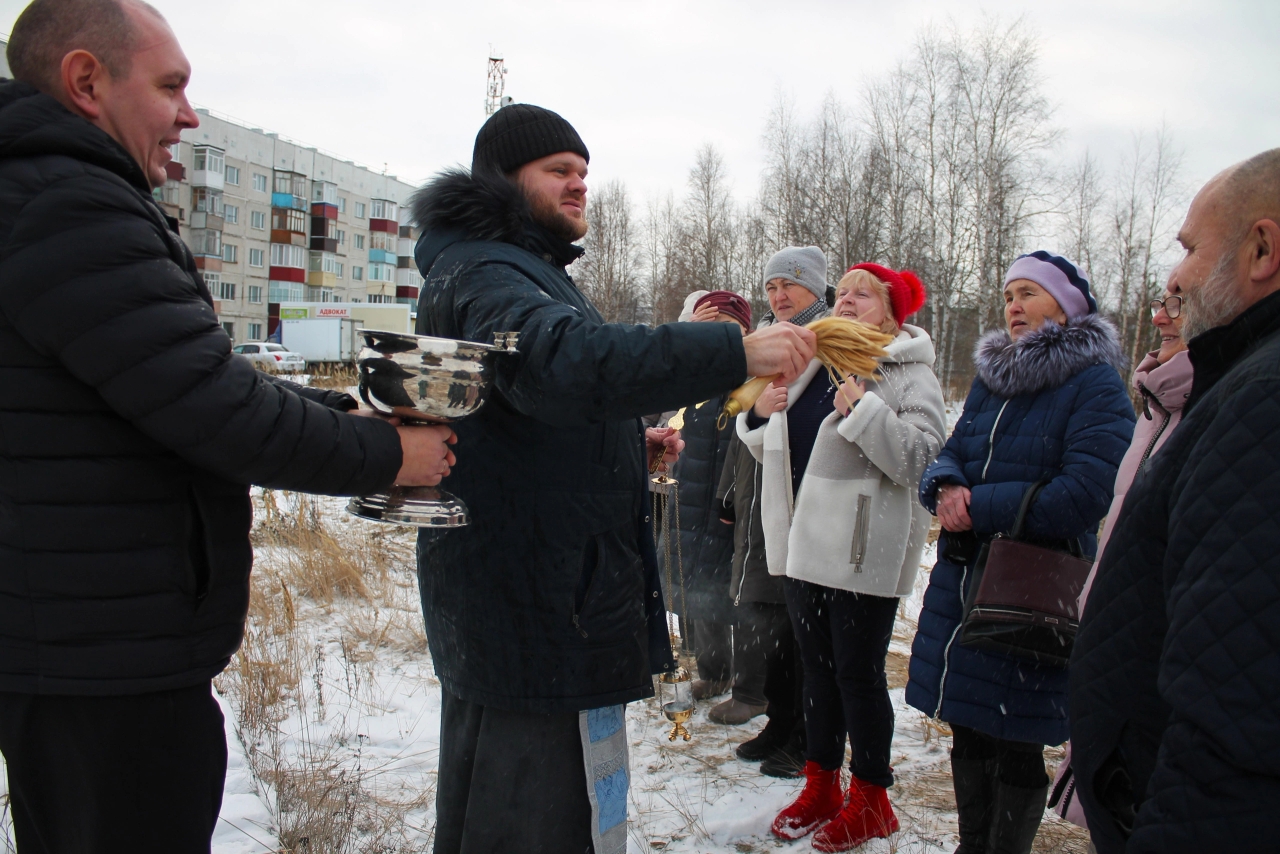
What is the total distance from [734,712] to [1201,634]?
3.44 m

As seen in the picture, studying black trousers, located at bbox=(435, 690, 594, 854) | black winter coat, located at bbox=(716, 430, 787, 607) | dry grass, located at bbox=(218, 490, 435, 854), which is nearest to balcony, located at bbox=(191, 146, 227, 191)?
dry grass, located at bbox=(218, 490, 435, 854)

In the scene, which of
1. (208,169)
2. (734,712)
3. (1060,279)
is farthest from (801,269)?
(208,169)

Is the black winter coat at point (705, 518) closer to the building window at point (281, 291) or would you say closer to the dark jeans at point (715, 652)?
the dark jeans at point (715, 652)

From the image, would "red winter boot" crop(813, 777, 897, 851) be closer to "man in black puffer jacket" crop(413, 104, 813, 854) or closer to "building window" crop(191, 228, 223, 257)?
"man in black puffer jacket" crop(413, 104, 813, 854)

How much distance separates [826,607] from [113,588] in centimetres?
254

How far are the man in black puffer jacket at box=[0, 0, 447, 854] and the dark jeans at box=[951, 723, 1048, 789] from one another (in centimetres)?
232

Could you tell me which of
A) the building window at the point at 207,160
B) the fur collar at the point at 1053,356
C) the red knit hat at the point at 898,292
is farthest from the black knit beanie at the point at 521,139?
the building window at the point at 207,160

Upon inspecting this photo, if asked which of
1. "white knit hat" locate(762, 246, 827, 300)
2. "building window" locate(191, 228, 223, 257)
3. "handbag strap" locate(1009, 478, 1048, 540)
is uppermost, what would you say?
"building window" locate(191, 228, 223, 257)

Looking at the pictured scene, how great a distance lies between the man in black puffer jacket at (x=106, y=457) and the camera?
1.44m

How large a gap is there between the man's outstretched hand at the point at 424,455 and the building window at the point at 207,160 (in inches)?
2246

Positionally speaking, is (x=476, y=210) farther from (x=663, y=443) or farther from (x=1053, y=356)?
(x=1053, y=356)

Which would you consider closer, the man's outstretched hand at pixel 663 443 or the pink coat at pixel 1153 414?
the pink coat at pixel 1153 414

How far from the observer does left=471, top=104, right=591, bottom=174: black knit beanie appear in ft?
7.80

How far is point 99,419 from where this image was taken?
4.96 ft
